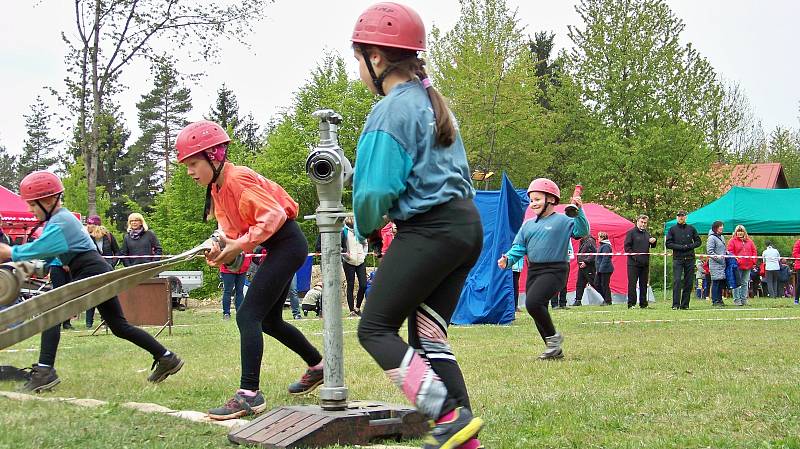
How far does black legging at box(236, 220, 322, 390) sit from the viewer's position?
5754mm

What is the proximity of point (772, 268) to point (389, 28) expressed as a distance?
2597 cm

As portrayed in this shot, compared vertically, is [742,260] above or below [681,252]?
below

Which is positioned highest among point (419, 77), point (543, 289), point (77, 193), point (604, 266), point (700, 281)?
point (77, 193)

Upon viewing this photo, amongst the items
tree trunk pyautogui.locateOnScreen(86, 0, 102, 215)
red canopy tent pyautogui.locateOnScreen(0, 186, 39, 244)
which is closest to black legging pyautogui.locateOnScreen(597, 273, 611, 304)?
tree trunk pyautogui.locateOnScreen(86, 0, 102, 215)

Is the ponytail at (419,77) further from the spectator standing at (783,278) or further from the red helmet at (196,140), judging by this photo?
the spectator standing at (783,278)

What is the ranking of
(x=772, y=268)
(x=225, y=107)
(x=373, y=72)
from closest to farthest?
1. (x=373, y=72)
2. (x=772, y=268)
3. (x=225, y=107)

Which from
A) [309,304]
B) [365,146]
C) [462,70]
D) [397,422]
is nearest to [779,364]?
[397,422]

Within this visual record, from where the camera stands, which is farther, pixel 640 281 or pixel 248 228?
pixel 640 281

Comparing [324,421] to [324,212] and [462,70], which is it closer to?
[324,212]

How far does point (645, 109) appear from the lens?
4194 centimetres

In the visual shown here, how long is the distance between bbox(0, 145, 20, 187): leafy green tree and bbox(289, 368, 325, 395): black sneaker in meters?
82.7

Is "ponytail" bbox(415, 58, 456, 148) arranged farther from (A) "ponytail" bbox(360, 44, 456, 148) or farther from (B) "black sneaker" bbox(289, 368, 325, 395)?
(B) "black sneaker" bbox(289, 368, 325, 395)

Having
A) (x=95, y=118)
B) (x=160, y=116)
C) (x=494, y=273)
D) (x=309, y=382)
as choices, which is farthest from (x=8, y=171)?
(x=309, y=382)

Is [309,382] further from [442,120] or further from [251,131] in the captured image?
[251,131]
